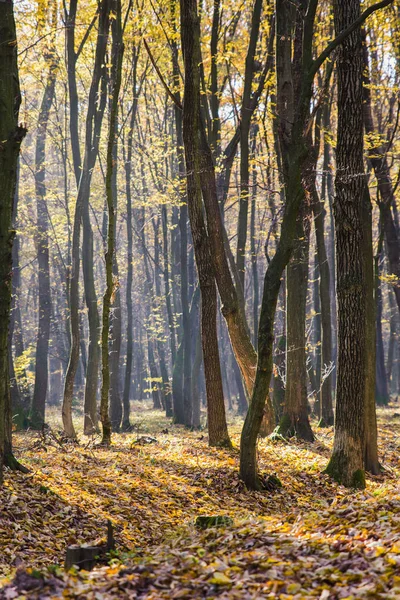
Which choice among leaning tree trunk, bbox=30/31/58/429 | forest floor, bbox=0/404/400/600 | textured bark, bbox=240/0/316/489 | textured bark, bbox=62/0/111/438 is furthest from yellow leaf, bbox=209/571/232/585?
leaning tree trunk, bbox=30/31/58/429

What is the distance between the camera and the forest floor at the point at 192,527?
439 cm

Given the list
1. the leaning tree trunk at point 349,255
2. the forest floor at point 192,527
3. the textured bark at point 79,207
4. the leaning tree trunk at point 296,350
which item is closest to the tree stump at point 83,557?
the forest floor at point 192,527

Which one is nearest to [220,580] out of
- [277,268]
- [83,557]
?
[83,557]

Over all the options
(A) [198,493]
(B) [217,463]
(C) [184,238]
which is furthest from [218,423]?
(C) [184,238]

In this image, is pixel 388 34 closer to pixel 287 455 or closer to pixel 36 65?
pixel 36 65

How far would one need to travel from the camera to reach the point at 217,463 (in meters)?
10.2

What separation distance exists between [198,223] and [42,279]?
40.4 ft

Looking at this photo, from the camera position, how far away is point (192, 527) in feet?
20.9

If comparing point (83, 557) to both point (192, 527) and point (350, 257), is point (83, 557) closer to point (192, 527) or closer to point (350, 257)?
point (192, 527)

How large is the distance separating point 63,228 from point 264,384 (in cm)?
2036

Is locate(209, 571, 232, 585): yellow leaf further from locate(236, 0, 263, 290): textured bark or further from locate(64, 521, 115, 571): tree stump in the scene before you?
locate(236, 0, 263, 290): textured bark

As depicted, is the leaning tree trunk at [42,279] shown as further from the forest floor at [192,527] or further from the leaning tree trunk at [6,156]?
the leaning tree trunk at [6,156]

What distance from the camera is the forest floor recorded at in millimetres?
4387

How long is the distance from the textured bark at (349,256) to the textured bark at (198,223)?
2477 mm
